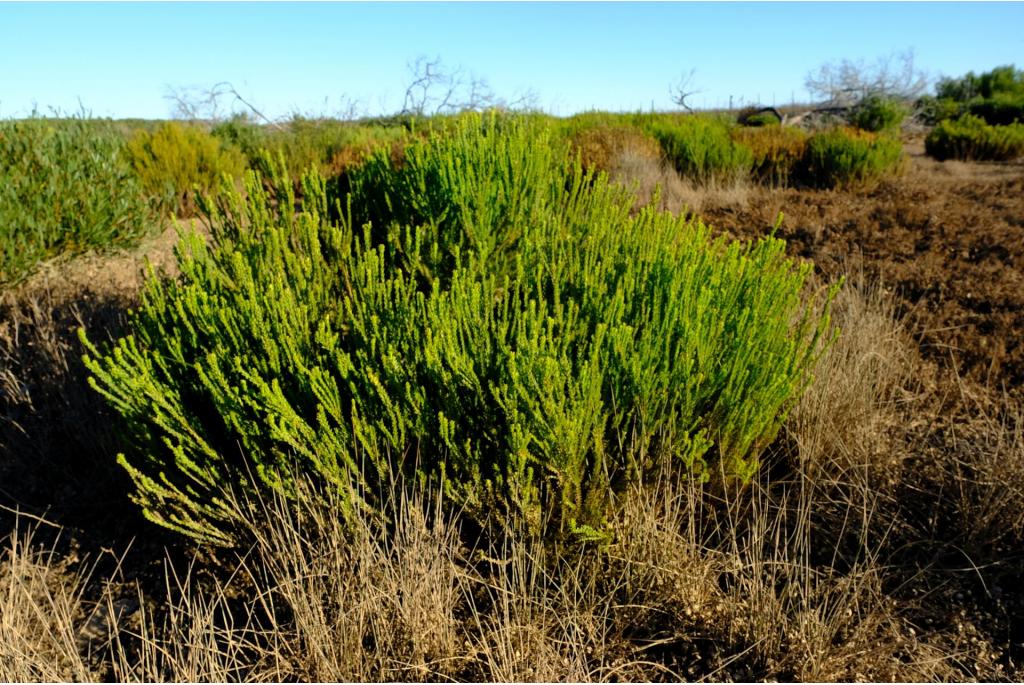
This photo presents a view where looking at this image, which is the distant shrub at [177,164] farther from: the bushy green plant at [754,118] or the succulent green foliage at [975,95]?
the succulent green foliage at [975,95]

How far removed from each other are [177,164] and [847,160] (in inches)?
348

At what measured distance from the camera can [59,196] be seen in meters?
6.11

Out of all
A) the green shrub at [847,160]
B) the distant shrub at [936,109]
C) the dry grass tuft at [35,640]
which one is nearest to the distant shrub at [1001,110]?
A: the distant shrub at [936,109]

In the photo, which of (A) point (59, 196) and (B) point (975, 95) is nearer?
(A) point (59, 196)

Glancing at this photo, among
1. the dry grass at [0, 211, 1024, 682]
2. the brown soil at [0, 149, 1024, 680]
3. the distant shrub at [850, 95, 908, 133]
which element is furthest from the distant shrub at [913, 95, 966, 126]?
the dry grass at [0, 211, 1024, 682]

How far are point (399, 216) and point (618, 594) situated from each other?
2.03 meters

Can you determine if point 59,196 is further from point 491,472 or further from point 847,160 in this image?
point 847,160

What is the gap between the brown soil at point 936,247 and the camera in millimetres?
4492

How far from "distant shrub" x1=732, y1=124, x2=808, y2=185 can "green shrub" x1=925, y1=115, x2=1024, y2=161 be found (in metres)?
5.17

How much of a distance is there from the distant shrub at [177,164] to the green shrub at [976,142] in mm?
13938

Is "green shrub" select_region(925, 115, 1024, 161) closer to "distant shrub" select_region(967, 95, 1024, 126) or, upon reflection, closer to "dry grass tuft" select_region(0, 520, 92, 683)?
"distant shrub" select_region(967, 95, 1024, 126)

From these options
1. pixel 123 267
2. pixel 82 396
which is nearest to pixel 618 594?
pixel 82 396

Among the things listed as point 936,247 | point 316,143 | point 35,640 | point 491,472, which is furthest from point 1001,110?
point 35,640

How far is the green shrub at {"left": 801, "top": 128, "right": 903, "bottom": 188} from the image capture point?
9633 millimetres
